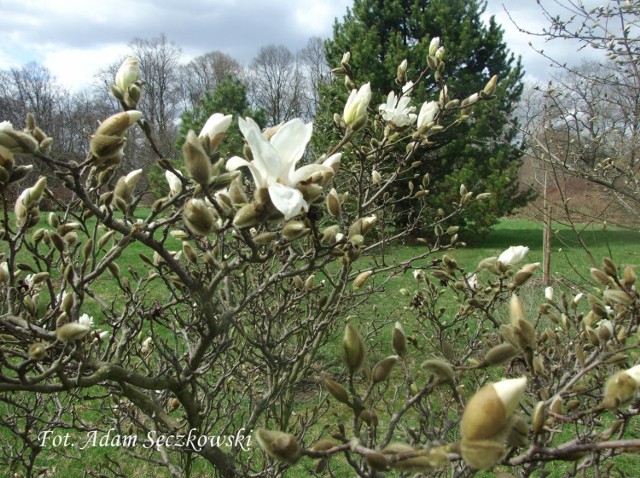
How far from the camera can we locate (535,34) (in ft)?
11.7

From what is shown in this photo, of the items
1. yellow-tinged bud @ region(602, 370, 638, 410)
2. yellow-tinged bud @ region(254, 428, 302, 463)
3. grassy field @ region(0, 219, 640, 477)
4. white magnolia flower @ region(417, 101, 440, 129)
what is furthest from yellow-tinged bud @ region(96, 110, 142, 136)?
grassy field @ region(0, 219, 640, 477)

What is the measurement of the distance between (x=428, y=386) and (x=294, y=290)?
1.63 meters

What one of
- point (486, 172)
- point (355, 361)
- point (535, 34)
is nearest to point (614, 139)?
point (535, 34)

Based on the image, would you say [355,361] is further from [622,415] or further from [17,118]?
[17,118]

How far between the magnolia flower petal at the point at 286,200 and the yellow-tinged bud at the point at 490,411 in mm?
371

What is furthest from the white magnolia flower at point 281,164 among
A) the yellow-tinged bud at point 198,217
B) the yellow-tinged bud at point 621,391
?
the yellow-tinged bud at point 621,391

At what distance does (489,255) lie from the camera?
11.7m

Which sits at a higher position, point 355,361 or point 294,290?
point 355,361

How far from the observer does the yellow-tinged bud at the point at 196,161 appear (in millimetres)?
835

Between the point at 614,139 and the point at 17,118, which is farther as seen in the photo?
the point at 17,118

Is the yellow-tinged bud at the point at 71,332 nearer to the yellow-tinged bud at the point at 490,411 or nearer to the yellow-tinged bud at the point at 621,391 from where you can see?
the yellow-tinged bud at the point at 490,411

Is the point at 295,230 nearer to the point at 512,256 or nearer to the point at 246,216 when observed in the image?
the point at 246,216

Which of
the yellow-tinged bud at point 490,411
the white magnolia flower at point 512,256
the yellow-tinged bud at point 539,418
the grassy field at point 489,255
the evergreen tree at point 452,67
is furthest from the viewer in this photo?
the evergreen tree at point 452,67

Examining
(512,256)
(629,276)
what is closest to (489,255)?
(512,256)
